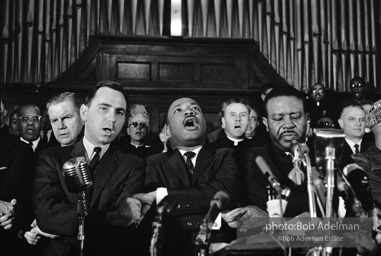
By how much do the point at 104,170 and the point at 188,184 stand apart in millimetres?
683

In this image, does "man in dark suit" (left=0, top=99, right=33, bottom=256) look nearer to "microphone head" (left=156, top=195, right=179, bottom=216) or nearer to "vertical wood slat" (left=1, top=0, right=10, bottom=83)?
"microphone head" (left=156, top=195, right=179, bottom=216)

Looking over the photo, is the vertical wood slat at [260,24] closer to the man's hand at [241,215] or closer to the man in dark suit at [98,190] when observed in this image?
the man in dark suit at [98,190]

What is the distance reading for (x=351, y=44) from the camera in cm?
840

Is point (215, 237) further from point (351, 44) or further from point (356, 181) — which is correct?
point (351, 44)

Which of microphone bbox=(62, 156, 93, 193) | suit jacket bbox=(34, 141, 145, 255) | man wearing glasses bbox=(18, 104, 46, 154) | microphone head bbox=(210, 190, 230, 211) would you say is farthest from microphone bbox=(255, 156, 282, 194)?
man wearing glasses bbox=(18, 104, 46, 154)

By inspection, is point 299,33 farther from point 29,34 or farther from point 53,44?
point 29,34

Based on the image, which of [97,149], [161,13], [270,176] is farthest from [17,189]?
[161,13]

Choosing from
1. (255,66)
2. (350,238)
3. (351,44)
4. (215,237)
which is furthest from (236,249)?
(351,44)

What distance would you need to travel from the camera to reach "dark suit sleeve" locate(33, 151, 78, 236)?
3.74 metres

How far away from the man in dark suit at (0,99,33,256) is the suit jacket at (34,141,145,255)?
0.43 meters

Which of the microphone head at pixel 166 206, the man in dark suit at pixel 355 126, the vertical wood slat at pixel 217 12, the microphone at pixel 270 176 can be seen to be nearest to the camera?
the microphone at pixel 270 176

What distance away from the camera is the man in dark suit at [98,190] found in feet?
12.3

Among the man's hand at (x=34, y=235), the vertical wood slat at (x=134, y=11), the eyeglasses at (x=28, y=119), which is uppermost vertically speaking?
the vertical wood slat at (x=134, y=11)

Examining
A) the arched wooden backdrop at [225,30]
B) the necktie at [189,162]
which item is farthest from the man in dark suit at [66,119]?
the arched wooden backdrop at [225,30]
